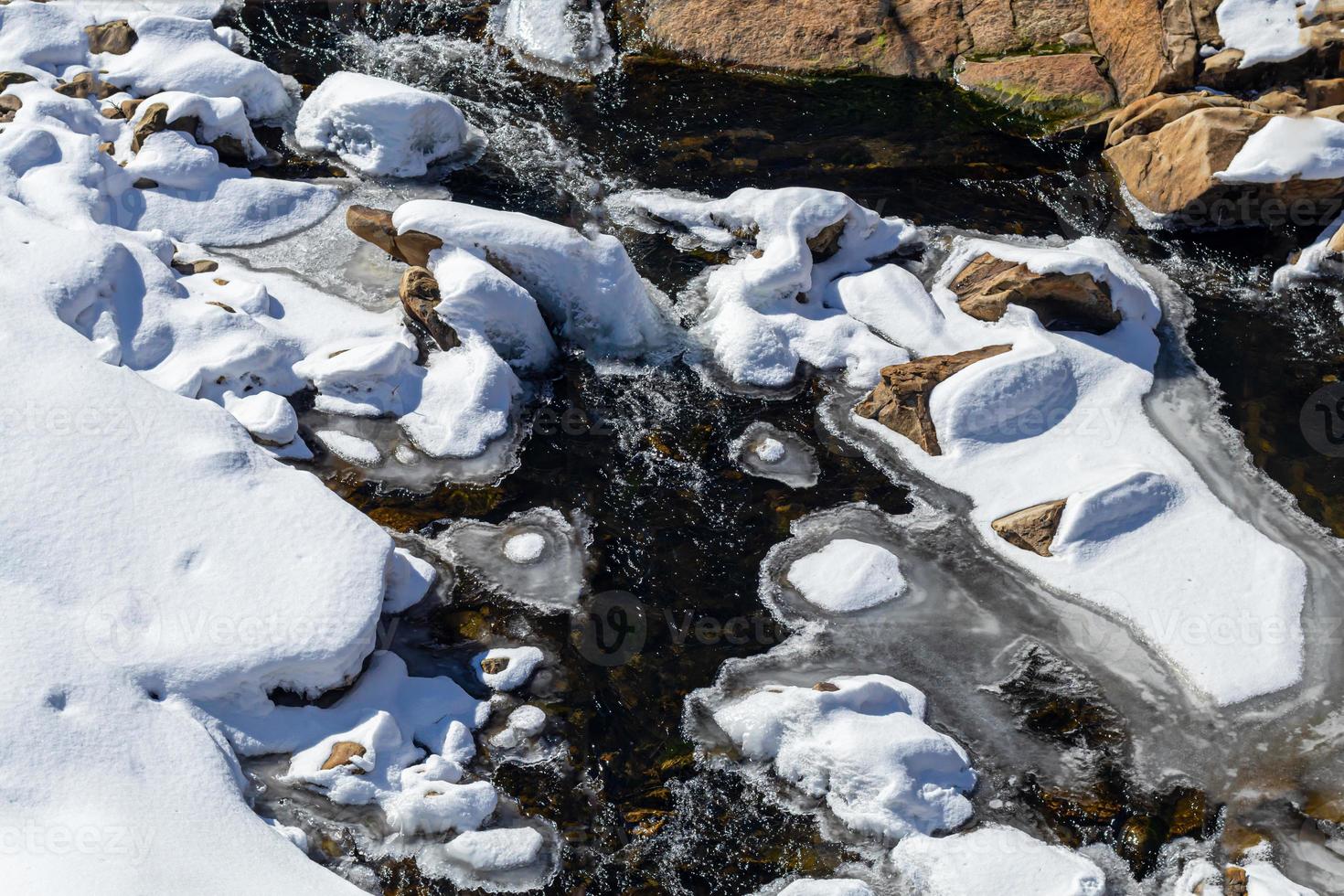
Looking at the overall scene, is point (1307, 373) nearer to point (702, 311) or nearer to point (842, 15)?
point (702, 311)

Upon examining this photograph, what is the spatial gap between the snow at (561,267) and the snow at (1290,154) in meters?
7.22

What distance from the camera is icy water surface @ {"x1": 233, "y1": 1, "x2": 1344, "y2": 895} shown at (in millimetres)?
8680

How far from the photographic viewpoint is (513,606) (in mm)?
9938

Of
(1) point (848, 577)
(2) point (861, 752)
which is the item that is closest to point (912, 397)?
(1) point (848, 577)

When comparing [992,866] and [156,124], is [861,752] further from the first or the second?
[156,124]

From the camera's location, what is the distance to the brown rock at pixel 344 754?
27.7 feet

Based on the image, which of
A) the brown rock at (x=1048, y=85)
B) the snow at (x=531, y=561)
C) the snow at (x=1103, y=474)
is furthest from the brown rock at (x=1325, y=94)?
the snow at (x=531, y=561)

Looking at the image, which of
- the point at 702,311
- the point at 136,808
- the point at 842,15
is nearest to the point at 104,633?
the point at 136,808

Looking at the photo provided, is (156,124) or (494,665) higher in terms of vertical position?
(156,124)

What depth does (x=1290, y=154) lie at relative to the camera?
1333 centimetres

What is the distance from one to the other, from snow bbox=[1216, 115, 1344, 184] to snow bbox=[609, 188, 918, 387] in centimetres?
398

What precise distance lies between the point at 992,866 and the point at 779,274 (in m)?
6.61

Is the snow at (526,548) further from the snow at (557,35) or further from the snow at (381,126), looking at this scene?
the snow at (557,35)

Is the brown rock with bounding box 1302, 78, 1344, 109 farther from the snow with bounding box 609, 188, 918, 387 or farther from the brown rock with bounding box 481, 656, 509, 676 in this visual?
the brown rock with bounding box 481, 656, 509, 676
